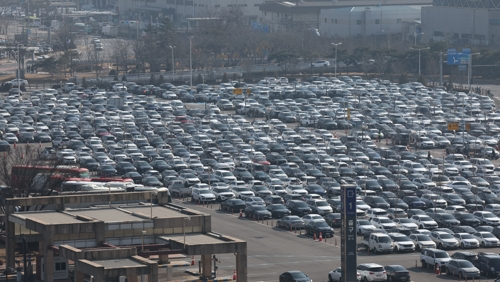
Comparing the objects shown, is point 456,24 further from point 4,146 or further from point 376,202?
point 376,202

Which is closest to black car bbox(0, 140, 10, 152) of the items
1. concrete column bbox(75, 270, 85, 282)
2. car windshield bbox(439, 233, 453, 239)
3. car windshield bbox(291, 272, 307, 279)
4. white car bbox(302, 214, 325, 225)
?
white car bbox(302, 214, 325, 225)

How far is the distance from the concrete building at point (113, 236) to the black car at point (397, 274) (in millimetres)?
5840

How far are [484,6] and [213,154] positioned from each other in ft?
213

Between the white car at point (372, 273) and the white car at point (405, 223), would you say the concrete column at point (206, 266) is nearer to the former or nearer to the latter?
the white car at point (372, 273)

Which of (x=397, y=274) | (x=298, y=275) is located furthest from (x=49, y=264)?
(x=397, y=274)

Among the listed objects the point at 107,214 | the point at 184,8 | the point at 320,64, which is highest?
the point at 184,8

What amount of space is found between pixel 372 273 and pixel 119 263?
360 inches

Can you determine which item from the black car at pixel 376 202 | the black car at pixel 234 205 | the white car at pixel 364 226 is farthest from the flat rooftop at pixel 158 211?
the black car at pixel 376 202

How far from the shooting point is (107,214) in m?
38.2

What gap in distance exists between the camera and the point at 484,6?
12344 centimetres

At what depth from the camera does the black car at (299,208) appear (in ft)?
167

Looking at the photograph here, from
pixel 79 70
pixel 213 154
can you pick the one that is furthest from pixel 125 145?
pixel 79 70

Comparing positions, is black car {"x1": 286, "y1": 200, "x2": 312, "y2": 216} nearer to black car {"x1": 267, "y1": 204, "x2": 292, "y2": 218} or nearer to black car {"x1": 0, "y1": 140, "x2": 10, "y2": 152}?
black car {"x1": 267, "y1": 204, "x2": 292, "y2": 218}

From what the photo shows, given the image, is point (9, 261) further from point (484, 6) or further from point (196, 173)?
point (484, 6)
